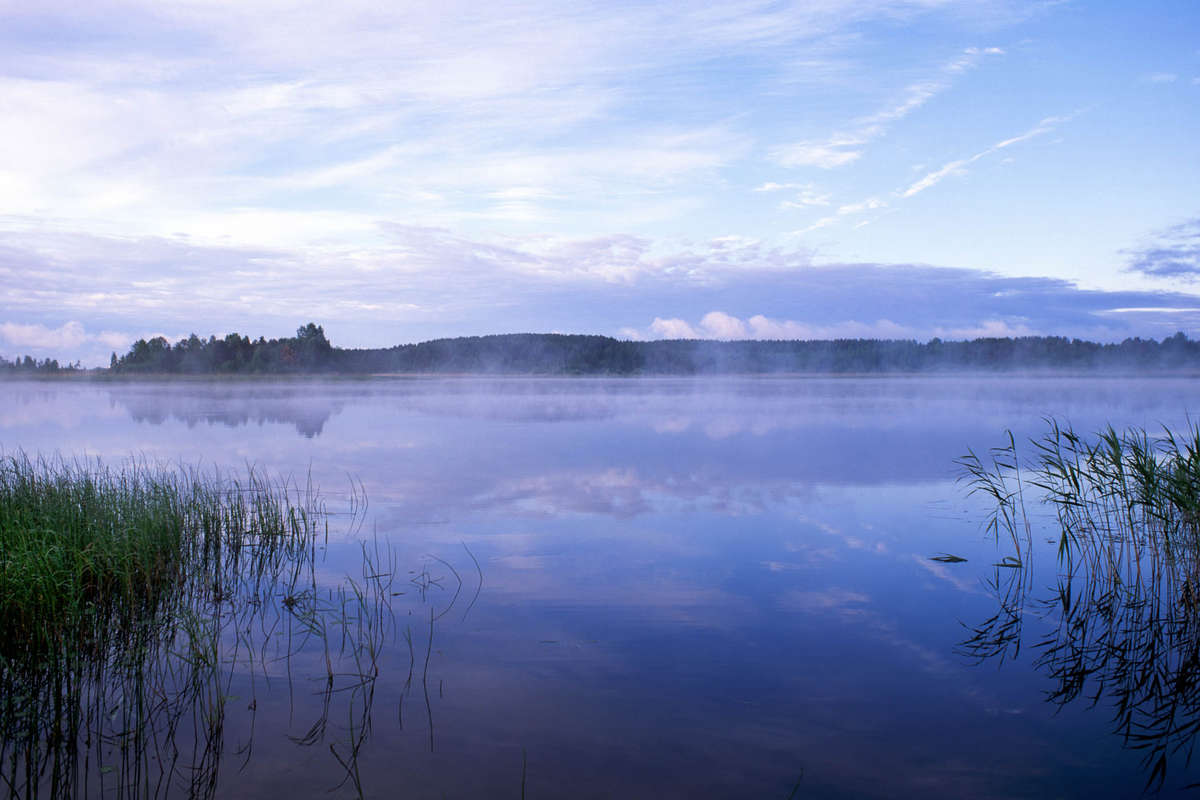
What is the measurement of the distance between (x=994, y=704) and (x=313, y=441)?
14239mm

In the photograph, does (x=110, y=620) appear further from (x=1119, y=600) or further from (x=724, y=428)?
(x=724, y=428)

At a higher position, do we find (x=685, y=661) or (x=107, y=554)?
(x=107, y=554)

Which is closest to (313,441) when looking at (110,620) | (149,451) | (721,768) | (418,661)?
(149,451)

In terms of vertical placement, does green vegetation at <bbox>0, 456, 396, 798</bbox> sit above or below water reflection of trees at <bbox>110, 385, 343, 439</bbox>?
below

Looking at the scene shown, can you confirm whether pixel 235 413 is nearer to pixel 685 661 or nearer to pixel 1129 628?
pixel 685 661

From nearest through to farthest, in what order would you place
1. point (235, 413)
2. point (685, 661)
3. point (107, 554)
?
1. point (685, 661)
2. point (107, 554)
3. point (235, 413)

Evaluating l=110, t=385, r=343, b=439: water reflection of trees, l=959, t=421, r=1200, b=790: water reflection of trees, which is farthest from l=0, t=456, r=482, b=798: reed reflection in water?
l=110, t=385, r=343, b=439: water reflection of trees

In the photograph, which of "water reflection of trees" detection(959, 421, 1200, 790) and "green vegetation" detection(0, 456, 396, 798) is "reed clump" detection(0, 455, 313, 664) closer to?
"green vegetation" detection(0, 456, 396, 798)

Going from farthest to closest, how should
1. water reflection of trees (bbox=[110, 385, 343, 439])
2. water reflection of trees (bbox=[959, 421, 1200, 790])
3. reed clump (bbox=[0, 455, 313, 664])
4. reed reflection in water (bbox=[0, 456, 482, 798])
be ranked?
water reflection of trees (bbox=[110, 385, 343, 439]) → reed clump (bbox=[0, 455, 313, 664]) → water reflection of trees (bbox=[959, 421, 1200, 790]) → reed reflection in water (bbox=[0, 456, 482, 798])

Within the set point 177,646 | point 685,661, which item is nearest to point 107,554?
point 177,646

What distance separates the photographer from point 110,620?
4609 mm

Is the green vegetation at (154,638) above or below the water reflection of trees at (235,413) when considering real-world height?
below

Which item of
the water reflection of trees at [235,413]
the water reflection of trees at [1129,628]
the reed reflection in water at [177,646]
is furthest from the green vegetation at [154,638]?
the water reflection of trees at [235,413]

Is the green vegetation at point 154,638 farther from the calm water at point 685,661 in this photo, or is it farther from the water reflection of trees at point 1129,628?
the water reflection of trees at point 1129,628
